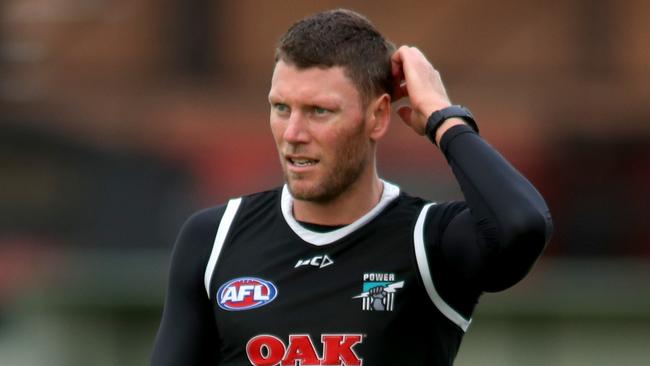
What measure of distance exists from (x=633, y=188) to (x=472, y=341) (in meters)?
2.74

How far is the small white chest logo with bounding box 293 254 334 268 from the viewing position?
397 centimetres

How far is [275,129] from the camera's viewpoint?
12.8ft

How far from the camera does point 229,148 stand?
1357 centimetres

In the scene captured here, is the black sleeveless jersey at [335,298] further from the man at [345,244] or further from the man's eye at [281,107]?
the man's eye at [281,107]

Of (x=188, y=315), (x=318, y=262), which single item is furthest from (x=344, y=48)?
(x=188, y=315)

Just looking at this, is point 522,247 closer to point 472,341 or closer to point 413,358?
point 413,358

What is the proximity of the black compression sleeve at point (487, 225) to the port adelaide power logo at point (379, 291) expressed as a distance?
127mm

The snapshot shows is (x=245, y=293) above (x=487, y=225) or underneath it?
underneath

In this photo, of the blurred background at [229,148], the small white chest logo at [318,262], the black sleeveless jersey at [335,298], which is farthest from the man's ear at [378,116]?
the blurred background at [229,148]

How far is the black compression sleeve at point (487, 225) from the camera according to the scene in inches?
147

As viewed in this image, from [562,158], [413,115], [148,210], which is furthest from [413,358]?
[562,158]

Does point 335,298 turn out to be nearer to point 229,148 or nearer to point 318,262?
point 318,262

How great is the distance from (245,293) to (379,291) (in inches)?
13.6

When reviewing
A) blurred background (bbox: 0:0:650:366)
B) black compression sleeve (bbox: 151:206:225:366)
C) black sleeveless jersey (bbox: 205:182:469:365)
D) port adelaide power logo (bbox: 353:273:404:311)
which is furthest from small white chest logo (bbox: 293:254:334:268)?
blurred background (bbox: 0:0:650:366)
